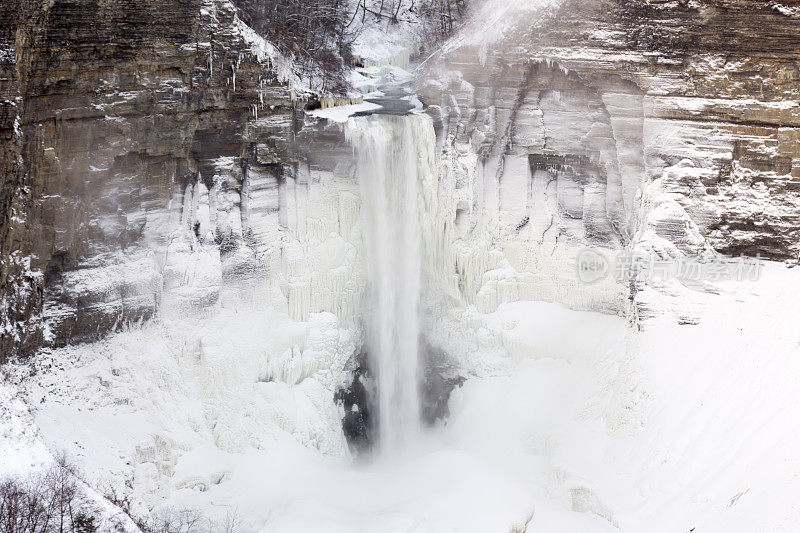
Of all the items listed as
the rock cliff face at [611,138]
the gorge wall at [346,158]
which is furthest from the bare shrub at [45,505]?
the rock cliff face at [611,138]

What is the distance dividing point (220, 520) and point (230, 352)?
4.09 m

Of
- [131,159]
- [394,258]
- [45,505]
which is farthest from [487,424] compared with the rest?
[131,159]

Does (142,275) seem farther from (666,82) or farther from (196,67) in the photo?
(666,82)

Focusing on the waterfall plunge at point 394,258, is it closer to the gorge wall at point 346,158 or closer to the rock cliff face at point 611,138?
the gorge wall at point 346,158

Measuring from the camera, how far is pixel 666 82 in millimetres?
18531

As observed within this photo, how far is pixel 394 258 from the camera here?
20422 mm

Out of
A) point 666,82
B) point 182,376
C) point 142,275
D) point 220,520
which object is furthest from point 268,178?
point 666,82

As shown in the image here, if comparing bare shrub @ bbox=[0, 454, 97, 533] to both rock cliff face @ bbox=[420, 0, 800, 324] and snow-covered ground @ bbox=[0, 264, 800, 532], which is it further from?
rock cliff face @ bbox=[420, 0, 800, 324]

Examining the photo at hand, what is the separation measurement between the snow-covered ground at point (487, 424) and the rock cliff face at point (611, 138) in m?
1.29

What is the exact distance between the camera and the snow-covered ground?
1598cm

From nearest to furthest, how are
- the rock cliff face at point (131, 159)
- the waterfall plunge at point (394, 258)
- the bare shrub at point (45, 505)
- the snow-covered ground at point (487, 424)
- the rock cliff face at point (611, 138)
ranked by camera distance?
the bare shrub at point (45, 505)
the snow-covered ground at point (487, 424)
the rock cliff face at point (131, 159)
the rock cliff face at point (611, 138)
the waterfall plunge at point (394, 258)

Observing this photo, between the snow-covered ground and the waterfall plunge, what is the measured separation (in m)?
0.90

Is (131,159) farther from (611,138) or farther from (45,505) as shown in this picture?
(611,138)

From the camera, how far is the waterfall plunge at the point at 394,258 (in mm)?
19578
